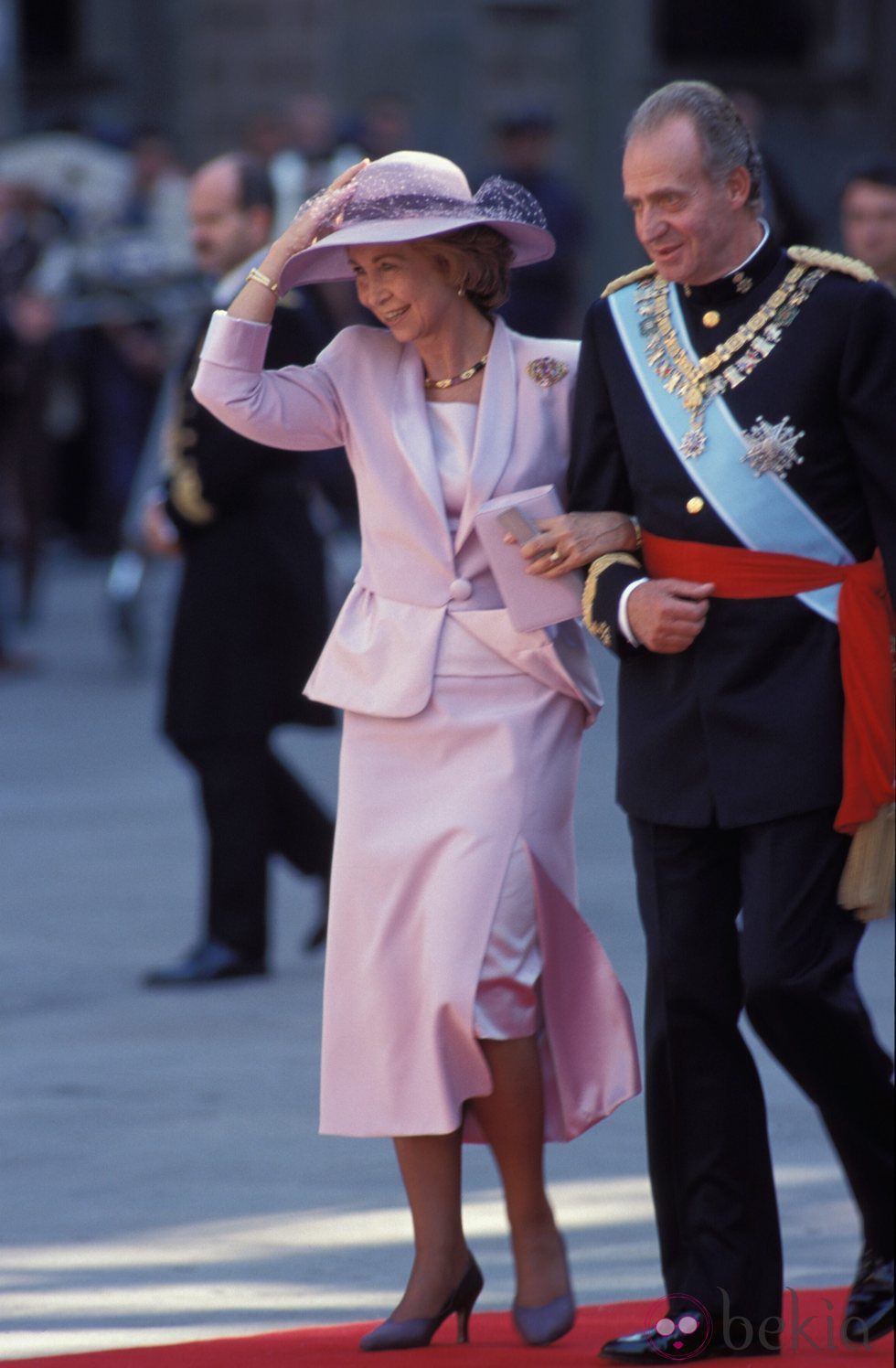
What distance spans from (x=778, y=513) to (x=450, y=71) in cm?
1581

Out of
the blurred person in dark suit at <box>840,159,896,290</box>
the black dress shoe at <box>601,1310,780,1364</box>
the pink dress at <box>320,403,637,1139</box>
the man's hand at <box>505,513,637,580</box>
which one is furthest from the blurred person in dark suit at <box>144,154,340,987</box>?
the black dress shoe at <box>601,1310,780,1364</box>

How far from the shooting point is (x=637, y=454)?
383 centimetres

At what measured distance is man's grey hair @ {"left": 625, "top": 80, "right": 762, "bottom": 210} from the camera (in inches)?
147

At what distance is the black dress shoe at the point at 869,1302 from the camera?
12.7 feet

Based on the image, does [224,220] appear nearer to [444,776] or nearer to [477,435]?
[477,435]

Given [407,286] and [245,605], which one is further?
[245,605]

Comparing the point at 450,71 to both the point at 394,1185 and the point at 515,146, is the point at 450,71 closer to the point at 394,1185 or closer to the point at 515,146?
the point at 515,146

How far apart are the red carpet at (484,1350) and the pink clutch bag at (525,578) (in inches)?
42.6

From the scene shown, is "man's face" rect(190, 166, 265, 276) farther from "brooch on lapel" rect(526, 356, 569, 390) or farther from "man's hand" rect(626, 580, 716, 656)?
"man's hand" rect(626, 580, 716, 656)

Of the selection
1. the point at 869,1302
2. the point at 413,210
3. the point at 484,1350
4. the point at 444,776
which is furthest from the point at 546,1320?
the point at 413,210

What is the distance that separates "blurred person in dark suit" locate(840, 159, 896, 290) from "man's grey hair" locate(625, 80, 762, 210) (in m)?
2.72

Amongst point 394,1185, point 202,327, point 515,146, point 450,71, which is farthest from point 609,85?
point 394,1185

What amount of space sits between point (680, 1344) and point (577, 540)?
1.17m

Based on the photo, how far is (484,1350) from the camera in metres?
3.92
